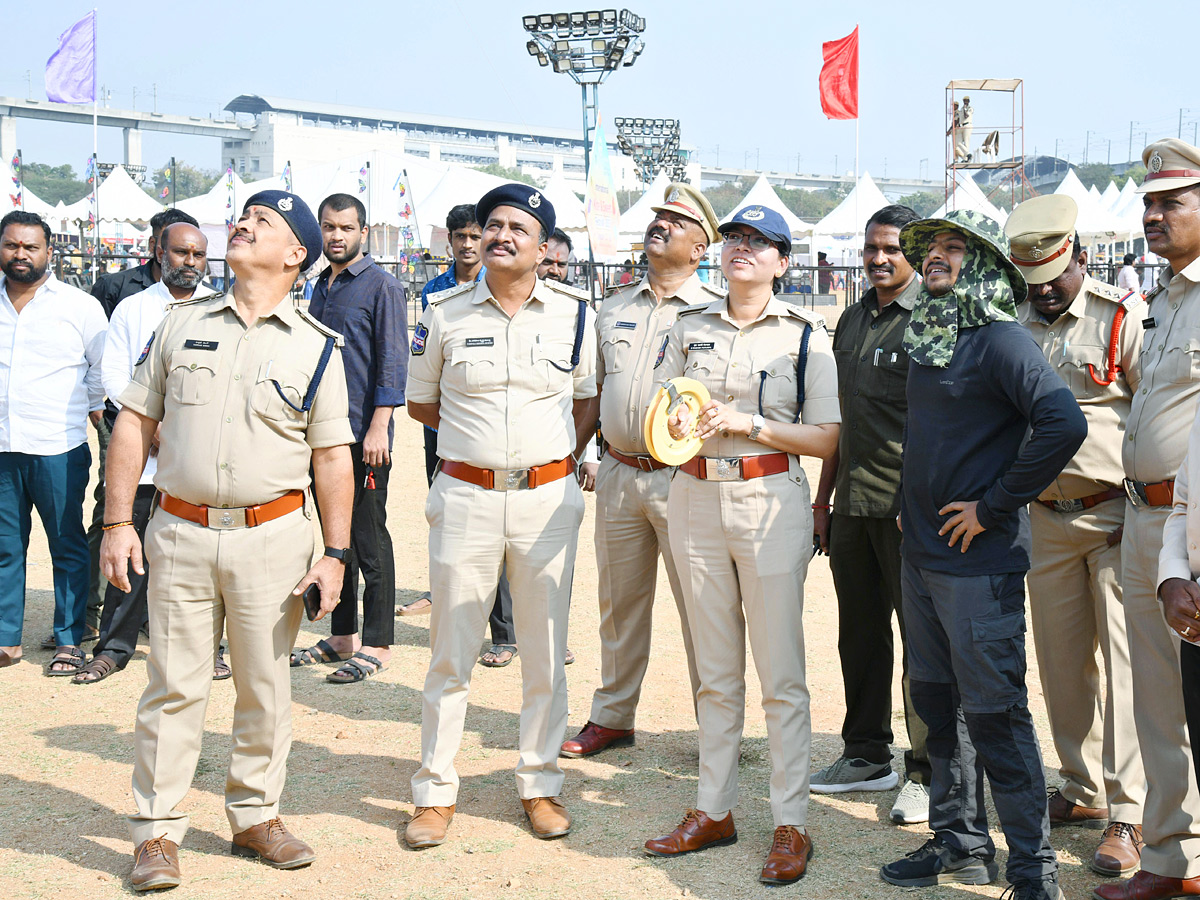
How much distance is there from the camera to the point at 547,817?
441 cm

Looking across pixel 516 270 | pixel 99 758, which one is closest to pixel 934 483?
pixel 516 270

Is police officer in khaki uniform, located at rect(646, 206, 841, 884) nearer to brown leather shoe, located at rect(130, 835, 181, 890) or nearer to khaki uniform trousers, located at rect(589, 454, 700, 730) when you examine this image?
khaki uniform trousers, located at rect(589, 454, 700, 730)

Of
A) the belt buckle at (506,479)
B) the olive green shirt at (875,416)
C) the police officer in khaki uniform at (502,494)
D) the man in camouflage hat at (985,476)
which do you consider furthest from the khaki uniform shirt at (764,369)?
the belt buckle at (506,479)

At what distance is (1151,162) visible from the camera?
159 inches

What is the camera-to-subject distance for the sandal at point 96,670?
244 inches

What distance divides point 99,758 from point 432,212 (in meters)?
30.3

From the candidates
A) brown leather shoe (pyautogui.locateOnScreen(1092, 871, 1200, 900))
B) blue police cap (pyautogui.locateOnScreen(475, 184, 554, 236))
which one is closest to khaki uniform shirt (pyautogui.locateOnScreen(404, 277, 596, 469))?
blue police cap (pyautogui.locateOnScreen(475, 184, 554, 236))

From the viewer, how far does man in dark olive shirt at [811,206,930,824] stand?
461 centimetres

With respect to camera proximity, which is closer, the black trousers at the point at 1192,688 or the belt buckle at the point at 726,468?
the black trousers at the point at 1192,688

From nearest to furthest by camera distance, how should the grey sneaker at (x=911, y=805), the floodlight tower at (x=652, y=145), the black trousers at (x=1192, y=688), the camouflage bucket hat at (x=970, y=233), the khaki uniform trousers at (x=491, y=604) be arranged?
the black trousers at (x=1192, y=688) < the camouflage bucket hat at (x=970, y=233) < the khaki uniform trousers at (x=491, y=604) < the grey sneaker at (x=911, y=805) < the floodlight tower at (x=652, y=145)

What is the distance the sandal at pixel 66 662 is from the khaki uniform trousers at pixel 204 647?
2665 millimetres

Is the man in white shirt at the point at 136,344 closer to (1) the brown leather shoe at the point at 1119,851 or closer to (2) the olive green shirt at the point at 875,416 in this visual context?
(2) the olive green shirt at the point at 875,416

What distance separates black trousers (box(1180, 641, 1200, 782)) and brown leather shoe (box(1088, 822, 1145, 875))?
831mm

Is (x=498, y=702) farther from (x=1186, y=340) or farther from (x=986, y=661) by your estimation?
(x=1186, y=340)
